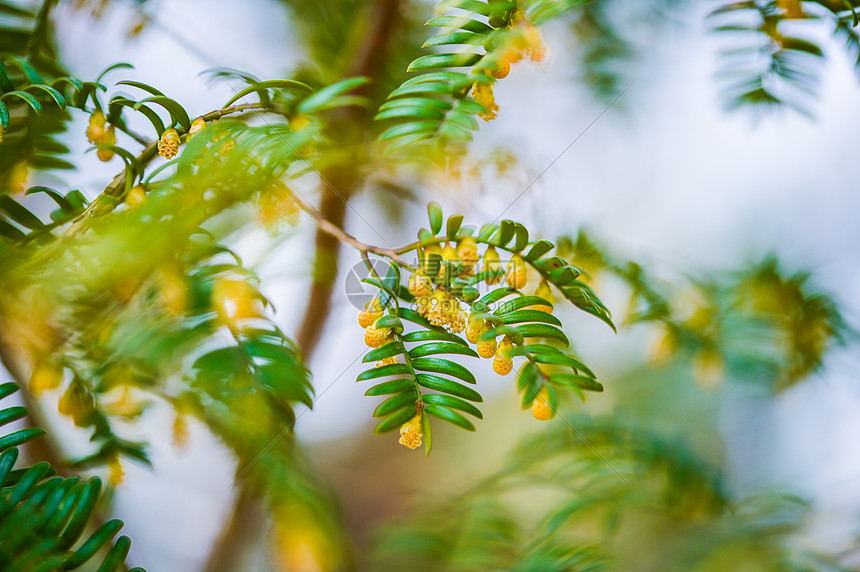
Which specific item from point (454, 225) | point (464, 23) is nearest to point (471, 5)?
point (464, 23)

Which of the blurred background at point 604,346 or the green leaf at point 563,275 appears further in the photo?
the blurred background at point 604,346

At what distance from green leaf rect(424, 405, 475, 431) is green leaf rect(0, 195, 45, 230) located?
26 centimetres

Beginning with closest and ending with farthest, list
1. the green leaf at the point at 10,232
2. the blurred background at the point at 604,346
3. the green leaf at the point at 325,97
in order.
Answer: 1. the green leaf at the point at 325,97
2. the green leaf at the point at 10,232
3. the blurred background at the point at 604,346

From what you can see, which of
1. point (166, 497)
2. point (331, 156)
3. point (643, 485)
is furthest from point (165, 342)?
point (166, 497)

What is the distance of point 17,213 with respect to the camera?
32 centimetres

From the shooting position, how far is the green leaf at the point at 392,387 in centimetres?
25

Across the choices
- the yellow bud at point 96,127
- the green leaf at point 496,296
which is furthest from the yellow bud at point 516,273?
the yellow bud at point 96,127

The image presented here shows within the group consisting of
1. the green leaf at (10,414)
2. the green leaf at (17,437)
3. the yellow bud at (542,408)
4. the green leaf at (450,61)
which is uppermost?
the green leaf at (450,61)

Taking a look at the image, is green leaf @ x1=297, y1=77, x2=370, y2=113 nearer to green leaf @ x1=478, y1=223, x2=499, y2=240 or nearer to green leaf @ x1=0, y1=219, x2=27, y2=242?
green leaf @ x1=478, y1=223, x2=499, y2=240

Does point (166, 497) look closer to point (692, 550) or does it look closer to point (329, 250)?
point (329, 250)

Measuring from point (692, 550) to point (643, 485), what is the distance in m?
0.08

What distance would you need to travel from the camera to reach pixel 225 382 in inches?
11.1

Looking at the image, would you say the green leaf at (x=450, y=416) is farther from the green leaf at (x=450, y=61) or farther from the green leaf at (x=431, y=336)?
the green leaf at (x=450, y=61)

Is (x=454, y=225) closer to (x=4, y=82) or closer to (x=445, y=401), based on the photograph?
(x=445, y=401)
